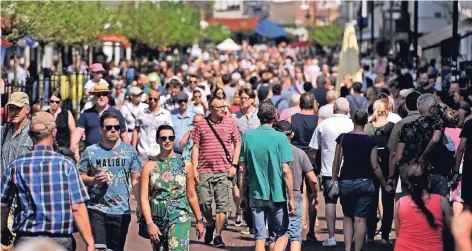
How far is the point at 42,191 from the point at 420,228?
264 centimetres

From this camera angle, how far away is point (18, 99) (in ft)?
35.9

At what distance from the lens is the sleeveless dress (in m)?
8.57

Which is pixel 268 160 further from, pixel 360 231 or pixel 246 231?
pixel 246 231

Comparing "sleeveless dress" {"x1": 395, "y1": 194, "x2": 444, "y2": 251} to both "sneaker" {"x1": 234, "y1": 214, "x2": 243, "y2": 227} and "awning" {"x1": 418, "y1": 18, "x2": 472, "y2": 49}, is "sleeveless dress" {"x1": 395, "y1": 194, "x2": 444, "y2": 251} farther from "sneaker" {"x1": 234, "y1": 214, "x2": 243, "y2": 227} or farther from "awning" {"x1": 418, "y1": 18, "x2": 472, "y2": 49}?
"awning" {"x1": 418, "y1": 18, "x2": 472, "y2": 49}

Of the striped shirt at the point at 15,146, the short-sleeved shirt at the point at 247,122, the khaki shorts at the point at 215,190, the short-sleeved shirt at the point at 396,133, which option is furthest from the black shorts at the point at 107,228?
the short-sleeved shirt at the point at 247,122

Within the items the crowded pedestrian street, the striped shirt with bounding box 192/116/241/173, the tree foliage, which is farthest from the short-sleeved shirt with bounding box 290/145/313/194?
the tree foliage

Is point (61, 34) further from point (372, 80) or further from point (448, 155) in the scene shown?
point (448, 155)

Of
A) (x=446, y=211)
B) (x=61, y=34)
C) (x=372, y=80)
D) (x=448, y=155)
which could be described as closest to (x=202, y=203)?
(x=448, y=155)

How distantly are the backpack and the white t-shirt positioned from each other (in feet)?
1.00

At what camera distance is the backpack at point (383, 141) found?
44.4 ft

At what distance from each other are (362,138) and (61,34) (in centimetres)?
1376

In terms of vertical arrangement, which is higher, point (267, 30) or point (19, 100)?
point (267, 30)

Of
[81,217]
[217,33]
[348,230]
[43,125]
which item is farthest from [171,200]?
[217,33]

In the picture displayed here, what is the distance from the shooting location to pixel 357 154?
12281 millimetres
